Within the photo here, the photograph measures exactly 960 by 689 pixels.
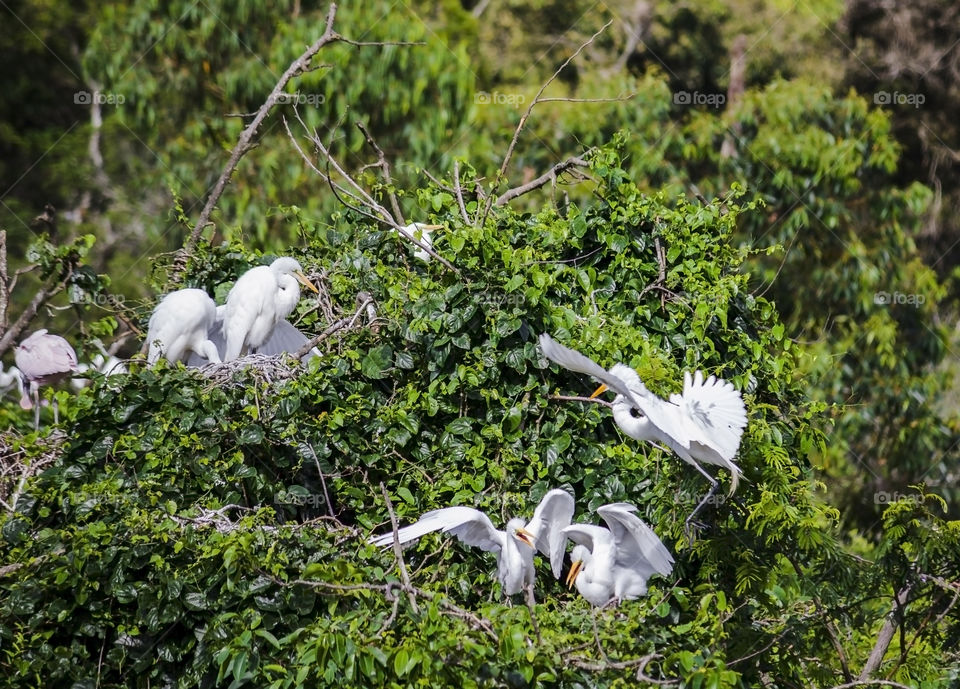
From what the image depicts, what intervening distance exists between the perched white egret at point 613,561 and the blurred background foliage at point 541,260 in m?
0.10

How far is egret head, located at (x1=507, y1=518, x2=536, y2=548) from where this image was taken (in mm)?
3134

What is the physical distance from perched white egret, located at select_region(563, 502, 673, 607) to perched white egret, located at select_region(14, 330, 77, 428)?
2139 mm

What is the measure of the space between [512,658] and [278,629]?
27.3 inches

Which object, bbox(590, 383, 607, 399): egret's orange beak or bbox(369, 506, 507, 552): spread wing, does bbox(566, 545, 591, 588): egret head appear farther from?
bbox(590, 383, 607, 399): egret's orange beak

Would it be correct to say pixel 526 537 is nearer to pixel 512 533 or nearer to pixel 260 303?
pixel 512 533

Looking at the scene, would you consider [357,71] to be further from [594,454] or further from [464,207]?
[594,454]

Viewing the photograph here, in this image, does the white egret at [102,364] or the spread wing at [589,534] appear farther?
the white egret at [102,364]

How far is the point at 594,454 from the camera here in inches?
140

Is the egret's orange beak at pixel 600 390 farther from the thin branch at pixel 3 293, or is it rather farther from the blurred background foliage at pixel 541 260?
the thin branch at pixel 3 293

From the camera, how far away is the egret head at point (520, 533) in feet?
10.3

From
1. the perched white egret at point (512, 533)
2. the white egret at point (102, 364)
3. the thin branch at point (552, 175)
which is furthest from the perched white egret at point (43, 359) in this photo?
the perched white egret at point (512, 533)

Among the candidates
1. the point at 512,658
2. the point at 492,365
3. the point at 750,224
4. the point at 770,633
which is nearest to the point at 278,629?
the point at 512,658

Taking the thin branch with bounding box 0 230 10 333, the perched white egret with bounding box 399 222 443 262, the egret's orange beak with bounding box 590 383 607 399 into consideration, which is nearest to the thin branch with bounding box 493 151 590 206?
the perched white egret with bounding box 399 222 443 262

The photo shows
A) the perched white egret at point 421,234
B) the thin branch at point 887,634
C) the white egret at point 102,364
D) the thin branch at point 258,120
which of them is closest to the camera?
the thin branch at point 887,634
